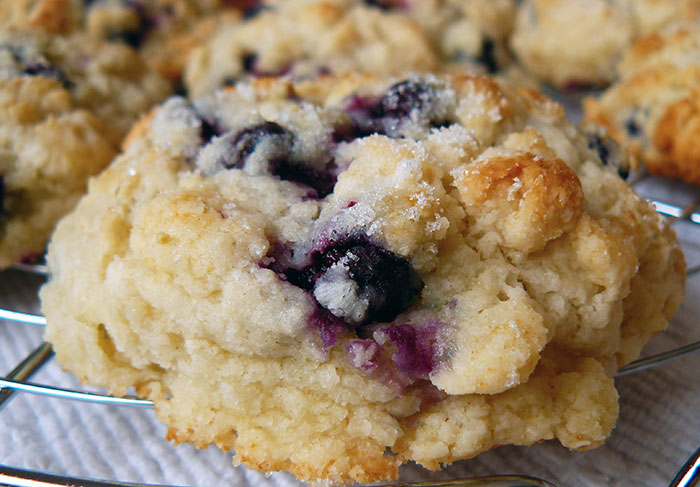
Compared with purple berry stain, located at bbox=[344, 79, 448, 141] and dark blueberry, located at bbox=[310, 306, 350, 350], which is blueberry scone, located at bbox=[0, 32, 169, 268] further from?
dark blueberry, located at bbox=[310, 306, 350, 350]

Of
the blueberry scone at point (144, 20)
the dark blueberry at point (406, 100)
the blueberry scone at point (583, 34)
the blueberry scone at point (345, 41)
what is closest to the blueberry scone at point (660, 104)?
the blueberry scone at point (583, 34)

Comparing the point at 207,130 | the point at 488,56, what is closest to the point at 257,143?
the point at 207,130

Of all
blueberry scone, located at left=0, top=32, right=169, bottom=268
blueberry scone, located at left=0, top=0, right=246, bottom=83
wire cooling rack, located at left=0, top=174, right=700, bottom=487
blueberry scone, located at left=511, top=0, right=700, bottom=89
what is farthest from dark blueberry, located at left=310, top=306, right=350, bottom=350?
blueberry scone, located at left=511, top=0, right=700, bottom=89

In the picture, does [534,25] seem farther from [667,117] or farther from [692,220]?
[692,220]

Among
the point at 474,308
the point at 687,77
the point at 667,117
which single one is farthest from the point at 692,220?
the point at 474,308

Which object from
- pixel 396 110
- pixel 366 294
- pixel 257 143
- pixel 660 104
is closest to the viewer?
pixel 366 294

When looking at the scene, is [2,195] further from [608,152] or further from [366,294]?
[608,152]
